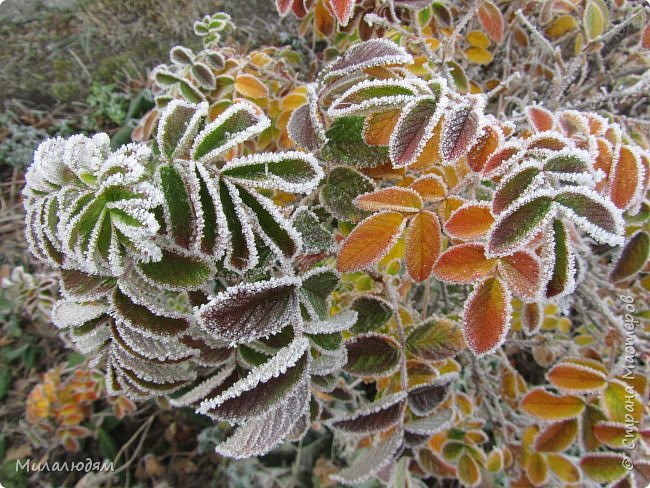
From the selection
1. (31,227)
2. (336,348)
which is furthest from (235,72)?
(336,348)

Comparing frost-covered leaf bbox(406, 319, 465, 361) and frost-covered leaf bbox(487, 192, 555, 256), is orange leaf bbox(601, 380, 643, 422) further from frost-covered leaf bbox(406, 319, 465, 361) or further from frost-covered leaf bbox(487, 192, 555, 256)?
frost-covered leaf bbox(487, 192, 555, 256)

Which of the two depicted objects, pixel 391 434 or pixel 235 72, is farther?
pixel 235 72

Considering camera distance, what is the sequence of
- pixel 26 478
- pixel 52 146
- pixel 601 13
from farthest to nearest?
pixel 26 478, pixel 601 13, pixel 52 146

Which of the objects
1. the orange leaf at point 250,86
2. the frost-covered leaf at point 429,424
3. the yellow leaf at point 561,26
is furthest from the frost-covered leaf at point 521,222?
the yellow leaf at point 561,26

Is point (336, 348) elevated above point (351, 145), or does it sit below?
below

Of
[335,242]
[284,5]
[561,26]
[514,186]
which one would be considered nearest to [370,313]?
[335,242]

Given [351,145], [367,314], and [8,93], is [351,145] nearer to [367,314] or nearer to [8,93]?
[367,314]
